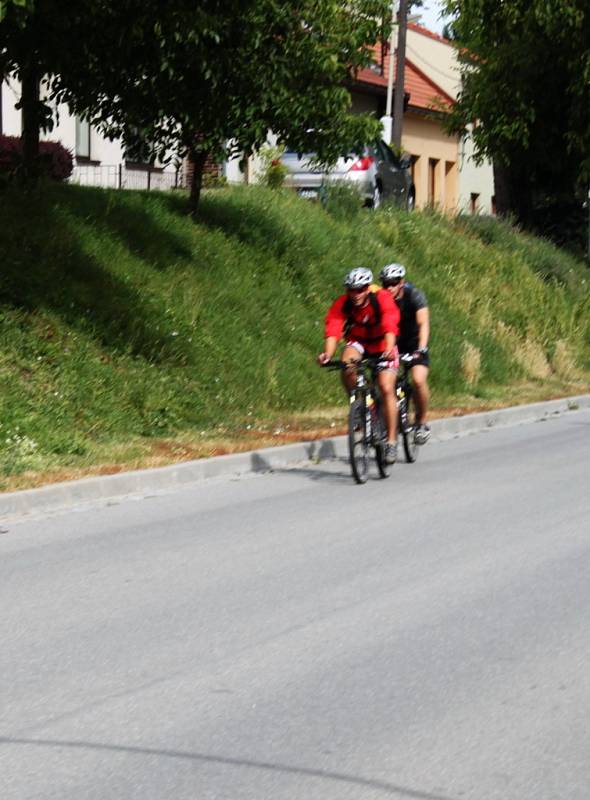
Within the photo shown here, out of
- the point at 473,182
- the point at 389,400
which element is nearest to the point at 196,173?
Answer: the point at 389,400

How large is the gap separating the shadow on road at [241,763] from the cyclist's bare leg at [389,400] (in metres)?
8.35

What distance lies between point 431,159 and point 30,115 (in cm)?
3922

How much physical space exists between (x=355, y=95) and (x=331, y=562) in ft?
126

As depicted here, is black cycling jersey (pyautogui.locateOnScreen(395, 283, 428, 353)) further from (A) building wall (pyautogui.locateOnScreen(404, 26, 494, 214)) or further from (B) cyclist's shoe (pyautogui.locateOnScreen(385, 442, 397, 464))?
(A) building wall (pyautogui.locateOnScreen(404, 26, 494, 214))

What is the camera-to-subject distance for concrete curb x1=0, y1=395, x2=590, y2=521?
11484 mm

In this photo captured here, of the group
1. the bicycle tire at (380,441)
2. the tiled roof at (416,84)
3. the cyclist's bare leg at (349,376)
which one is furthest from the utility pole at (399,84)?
the bicycle tire at (380,441)

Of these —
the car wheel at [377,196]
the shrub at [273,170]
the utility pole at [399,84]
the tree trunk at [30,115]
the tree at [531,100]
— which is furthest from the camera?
the utility pole at [399,84]

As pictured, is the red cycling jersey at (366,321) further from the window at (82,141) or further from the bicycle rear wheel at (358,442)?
the window at (82,141)

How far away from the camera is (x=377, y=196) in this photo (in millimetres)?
30234

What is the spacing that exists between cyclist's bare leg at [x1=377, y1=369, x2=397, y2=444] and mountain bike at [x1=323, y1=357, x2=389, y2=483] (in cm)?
5

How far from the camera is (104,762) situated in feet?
17.2

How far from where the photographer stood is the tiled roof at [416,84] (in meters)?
48.3

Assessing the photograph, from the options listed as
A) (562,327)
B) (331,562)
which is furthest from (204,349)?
(562,327)

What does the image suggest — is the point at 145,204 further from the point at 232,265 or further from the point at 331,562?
the point at 331,562
